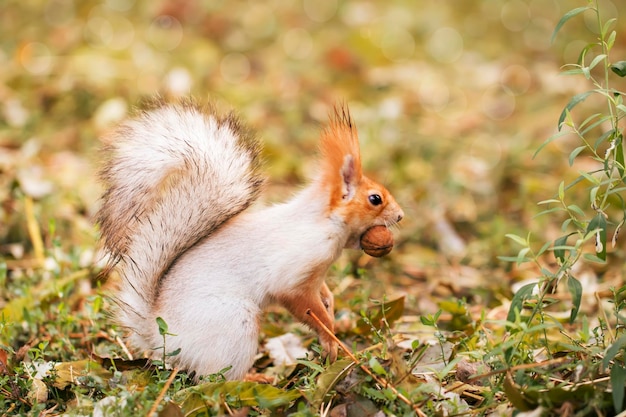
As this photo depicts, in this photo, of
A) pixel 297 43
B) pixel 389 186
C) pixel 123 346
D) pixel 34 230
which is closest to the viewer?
pixel 123 346

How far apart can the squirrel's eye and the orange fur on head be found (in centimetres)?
5

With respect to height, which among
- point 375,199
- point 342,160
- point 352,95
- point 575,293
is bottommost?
point 352,95

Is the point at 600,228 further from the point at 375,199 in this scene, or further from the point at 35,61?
the point at 35,61

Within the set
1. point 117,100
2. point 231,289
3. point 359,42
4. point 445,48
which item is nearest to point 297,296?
point 231,289

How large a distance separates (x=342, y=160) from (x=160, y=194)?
1.54 ft

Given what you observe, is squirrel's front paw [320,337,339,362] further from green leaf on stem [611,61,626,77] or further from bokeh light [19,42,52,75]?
bokeh light [19,42,52,75]

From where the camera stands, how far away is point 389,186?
116 inches

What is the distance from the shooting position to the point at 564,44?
520 centimetres

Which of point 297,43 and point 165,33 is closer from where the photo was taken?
point 165,33

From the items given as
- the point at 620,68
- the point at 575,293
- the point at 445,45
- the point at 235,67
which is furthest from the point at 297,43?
the point at 575,293

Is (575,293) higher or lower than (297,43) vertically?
lower

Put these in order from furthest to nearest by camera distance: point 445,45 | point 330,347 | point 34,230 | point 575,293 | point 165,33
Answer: point 445,45
point 165,33
point 34,230
point 330,347
point 575,293

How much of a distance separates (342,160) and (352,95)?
2592mm

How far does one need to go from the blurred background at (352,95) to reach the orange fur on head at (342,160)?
21cm
